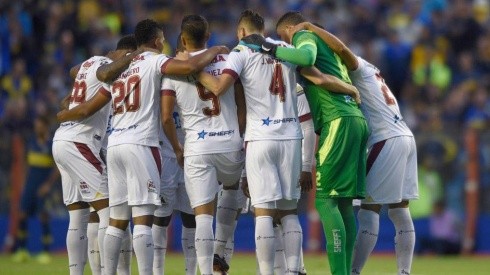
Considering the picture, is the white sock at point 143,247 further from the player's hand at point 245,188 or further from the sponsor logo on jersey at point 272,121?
the sponsor logo on jersey at point 272,121

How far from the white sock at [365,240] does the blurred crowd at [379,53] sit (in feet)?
31.3

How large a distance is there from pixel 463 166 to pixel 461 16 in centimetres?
464

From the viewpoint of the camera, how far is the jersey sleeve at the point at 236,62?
1270 centimetres

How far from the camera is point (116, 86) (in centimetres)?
1310

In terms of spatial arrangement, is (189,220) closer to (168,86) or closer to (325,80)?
(168,86)

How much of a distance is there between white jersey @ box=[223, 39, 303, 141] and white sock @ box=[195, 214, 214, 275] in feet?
3.12

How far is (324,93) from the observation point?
13.0 meters

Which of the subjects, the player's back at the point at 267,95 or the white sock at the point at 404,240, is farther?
the white sock at the point at 404,240

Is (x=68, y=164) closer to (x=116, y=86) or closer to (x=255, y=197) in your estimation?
(x=116, y=86)

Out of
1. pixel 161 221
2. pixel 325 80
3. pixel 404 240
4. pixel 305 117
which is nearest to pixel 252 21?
pixel 325 80

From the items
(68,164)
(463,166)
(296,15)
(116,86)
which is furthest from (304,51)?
(463,166)

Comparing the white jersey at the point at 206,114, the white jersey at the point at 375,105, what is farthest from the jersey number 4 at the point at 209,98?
the white jersey at the point at 375,105

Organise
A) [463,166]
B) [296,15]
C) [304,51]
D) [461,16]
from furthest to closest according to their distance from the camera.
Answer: [461,16], [463,166], [296,15], [304,51]

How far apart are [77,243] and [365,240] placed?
125 inches
